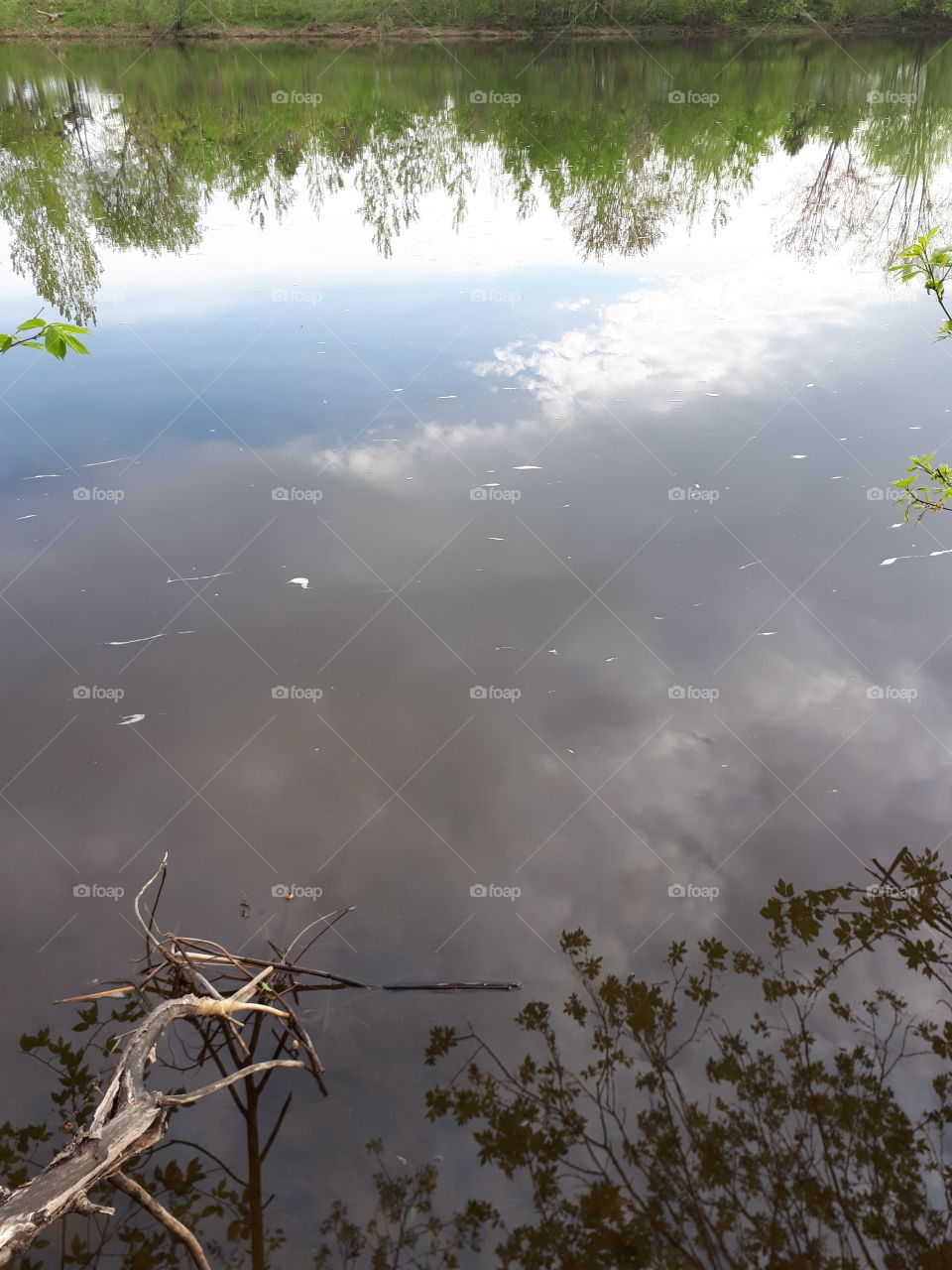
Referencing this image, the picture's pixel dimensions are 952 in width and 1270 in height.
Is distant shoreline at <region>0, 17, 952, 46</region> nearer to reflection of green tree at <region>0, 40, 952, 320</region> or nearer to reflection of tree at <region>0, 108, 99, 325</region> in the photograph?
reflection of green tree at <region>0, 40, 952, 320</region>

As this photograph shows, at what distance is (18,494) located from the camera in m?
6.89

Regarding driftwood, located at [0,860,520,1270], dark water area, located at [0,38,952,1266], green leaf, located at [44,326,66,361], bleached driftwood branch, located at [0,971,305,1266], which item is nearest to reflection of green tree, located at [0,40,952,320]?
dark water area, located at [0,38,952,1266]

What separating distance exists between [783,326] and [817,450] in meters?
3.12

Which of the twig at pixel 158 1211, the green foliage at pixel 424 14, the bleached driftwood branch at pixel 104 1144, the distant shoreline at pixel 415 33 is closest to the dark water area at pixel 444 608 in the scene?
the twig at pixel 158 1211

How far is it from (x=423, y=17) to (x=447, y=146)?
20.5 m

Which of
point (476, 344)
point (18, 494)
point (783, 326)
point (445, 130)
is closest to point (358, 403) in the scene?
point (476, 344)

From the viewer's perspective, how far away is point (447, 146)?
18.1 metres

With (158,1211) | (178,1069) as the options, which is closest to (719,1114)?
(158,1211)

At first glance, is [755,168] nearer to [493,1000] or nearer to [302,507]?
[302,507]

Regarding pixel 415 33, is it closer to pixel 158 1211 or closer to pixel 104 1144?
pixel 104 1144

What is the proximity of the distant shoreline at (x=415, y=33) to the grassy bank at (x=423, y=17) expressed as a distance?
38 mm

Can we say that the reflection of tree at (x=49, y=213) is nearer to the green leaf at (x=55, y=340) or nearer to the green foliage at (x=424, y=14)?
the green leaf at (x=55, y=340)

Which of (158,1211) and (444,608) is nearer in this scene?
(158,1211)

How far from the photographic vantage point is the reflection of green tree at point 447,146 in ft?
45.6
